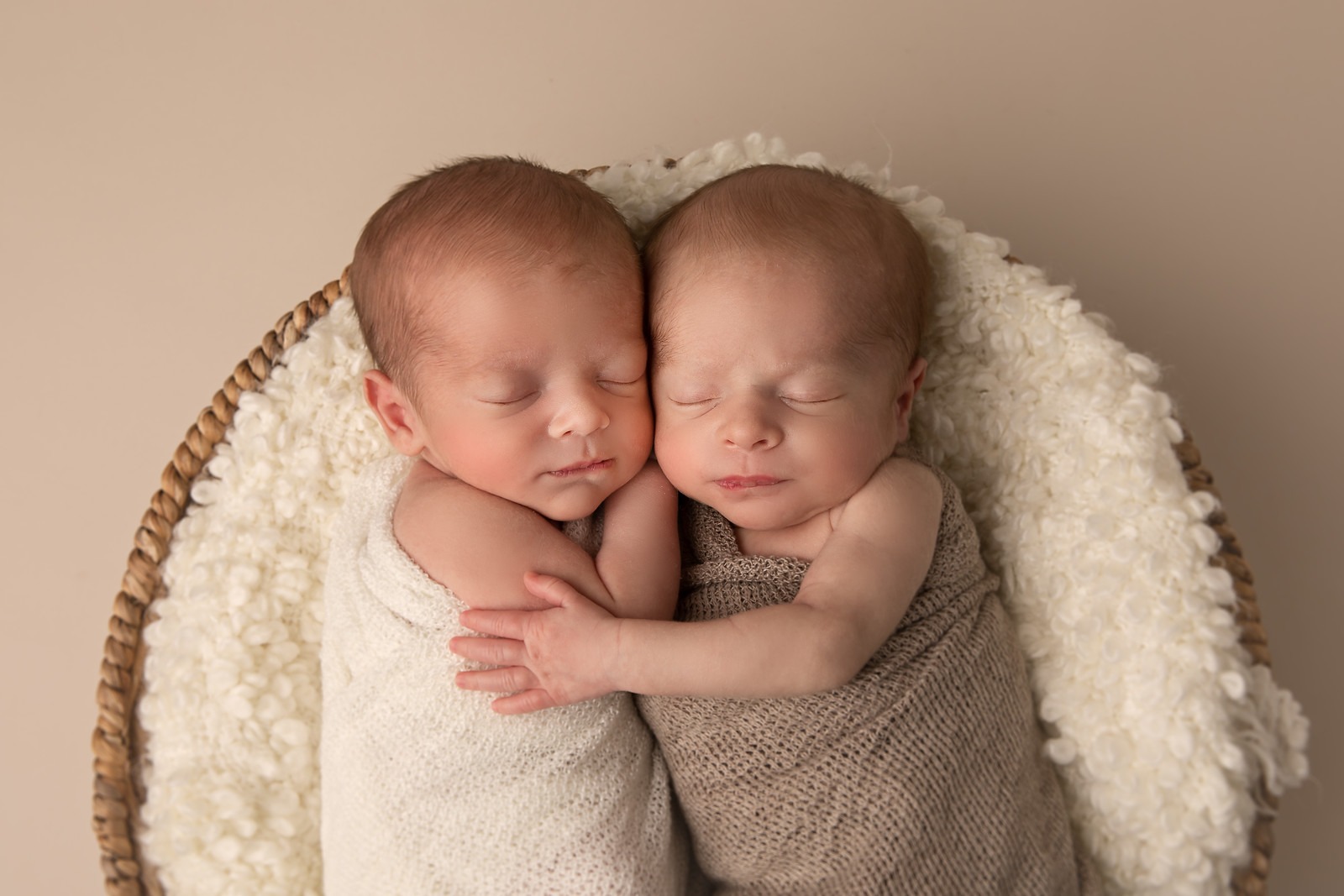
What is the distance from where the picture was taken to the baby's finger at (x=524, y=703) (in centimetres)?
147

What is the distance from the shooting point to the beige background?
217 cm

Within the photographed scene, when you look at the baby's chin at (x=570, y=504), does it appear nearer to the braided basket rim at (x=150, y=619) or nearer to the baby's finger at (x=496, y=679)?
the baby's finger at (x=496, y=679)

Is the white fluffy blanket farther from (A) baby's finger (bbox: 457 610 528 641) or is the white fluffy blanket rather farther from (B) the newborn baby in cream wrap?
(A) baby's finger (bbox: 457 610 528 641)

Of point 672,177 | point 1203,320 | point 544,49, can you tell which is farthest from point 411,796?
point 1203,320

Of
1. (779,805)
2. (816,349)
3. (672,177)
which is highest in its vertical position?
(672,177)

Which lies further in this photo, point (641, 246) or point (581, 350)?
point (641, 246)

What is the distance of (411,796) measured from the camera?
1.51m

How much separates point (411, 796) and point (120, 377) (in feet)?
4.00

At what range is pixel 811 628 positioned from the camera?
1416 mm

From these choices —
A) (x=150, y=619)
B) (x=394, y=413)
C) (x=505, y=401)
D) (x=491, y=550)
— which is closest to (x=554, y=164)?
(x=394, y=413)

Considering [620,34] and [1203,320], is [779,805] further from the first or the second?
[620,34]

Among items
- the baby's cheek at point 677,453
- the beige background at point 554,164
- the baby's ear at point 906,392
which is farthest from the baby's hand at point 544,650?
the beige background at point 554,164

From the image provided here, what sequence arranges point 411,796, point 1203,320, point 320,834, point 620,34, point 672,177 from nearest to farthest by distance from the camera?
1. point 411,796
2. point 320,834
3. point 672,177
4. point 1203,320
5. point 620,34

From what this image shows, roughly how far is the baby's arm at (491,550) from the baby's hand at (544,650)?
0.10 feet
